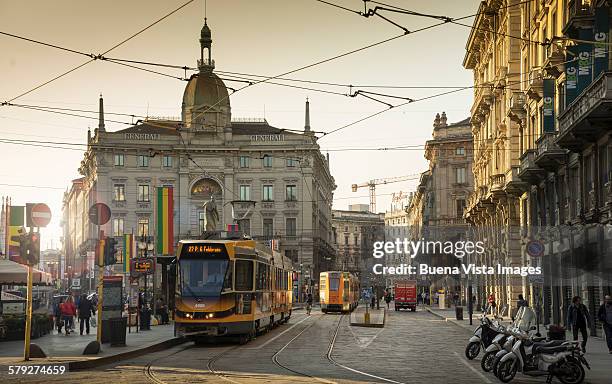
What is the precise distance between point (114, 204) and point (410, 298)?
3740 centimetres

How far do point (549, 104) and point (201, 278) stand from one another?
17442mm

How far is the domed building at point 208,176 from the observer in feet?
341

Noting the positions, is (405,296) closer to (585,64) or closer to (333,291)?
(333,291)

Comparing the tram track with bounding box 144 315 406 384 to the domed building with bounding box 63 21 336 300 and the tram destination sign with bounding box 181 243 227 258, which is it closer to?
the tram destination sign with bounding box 181 243 227 258

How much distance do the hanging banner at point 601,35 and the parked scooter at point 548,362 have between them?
534 inches

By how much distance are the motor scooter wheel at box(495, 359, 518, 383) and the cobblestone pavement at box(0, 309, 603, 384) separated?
0.25 meters

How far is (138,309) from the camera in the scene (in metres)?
39.0

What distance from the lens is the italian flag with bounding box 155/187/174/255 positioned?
4591 centimetres

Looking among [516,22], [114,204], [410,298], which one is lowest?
[410,298]

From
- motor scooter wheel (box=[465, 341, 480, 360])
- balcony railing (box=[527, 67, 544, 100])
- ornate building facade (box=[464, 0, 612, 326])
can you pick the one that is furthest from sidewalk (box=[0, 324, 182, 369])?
balcony railing (box=[527, 67, 544, 100])

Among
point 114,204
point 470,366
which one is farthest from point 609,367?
point 114,204

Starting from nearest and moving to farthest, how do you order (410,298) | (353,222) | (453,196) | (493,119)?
(493,119) < (410,298) < (453,196) < (353,222)

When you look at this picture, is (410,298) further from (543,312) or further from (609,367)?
(609,367)

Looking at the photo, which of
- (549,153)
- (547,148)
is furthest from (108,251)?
(547,148)
